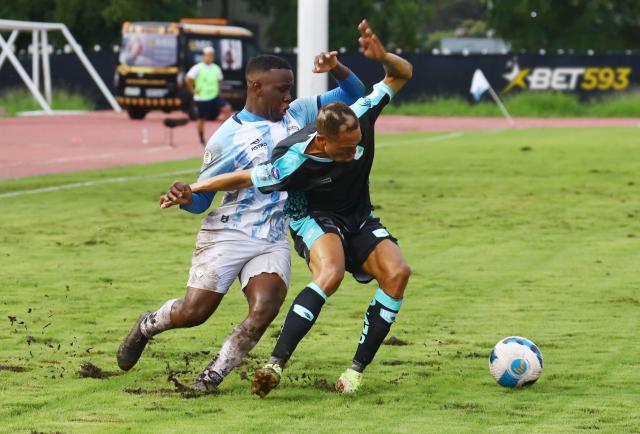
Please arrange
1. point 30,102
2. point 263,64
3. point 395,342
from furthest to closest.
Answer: point 30,102 → point 395,342 → point 263,64

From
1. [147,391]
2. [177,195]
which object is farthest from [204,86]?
[177,195]

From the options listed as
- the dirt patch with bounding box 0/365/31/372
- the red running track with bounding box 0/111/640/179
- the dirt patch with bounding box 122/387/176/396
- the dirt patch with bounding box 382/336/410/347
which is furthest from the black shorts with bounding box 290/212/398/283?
the red running track with bounding box 0/111/640/179

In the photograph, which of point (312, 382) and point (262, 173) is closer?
point (262, 173)

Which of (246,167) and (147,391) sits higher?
(246,167)

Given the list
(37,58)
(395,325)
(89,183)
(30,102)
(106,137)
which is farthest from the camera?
(30,102)

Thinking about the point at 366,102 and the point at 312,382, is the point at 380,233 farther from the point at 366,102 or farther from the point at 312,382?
the point at 312,382

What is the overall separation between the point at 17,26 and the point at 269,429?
3798 centimetres

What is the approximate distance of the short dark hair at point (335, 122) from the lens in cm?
722

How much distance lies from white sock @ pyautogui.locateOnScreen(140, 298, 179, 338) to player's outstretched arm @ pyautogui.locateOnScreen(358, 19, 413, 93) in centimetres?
159

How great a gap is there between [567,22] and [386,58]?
5738 cm

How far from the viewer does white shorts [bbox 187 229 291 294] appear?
7.61 meters

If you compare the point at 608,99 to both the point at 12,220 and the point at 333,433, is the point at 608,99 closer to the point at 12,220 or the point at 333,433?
the point at 12,220

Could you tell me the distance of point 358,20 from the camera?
63719 millimetres

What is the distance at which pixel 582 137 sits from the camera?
34.5 metres
